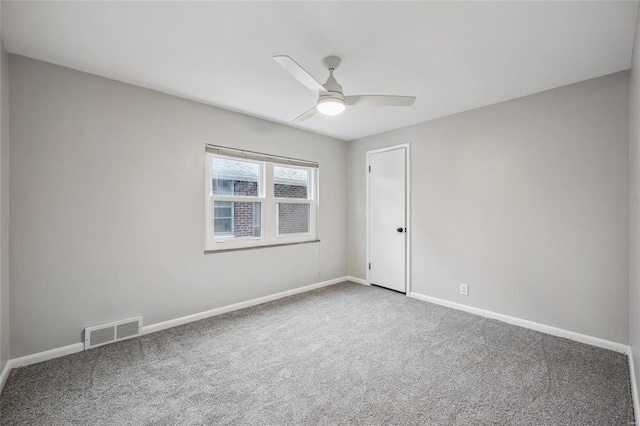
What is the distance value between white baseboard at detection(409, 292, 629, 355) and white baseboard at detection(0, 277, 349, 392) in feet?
5.78

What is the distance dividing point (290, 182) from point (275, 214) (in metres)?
0.54

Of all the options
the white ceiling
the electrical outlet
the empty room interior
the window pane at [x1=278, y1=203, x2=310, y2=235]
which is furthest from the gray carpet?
the white ceiling

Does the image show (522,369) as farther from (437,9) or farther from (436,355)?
(437,9)

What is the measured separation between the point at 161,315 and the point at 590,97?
14.8ft

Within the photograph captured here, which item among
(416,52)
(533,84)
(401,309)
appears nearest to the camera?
(416,52)

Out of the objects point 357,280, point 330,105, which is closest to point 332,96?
point 330,105

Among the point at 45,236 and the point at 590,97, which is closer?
the point at 45,236

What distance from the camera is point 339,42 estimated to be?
6.64ft

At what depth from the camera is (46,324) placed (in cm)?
230

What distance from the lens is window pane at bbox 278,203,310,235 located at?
4.06 meters

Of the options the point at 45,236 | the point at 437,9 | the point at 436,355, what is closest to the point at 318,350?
the point at 436,355

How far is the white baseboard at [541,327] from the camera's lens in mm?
2447

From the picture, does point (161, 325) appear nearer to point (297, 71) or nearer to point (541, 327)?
point (297, 71)

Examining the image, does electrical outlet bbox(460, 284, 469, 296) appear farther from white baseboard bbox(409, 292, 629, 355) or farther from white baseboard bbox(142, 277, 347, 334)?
white baseboard bbox(142, 277, 347, 334)
